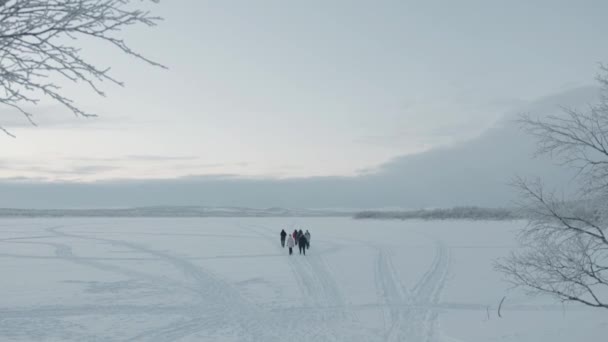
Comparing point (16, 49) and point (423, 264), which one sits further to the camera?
point (423, 264)

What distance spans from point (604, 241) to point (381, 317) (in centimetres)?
533

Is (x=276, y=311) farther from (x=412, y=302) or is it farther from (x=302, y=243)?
(x=302, y=243)

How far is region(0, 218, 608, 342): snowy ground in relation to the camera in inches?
432

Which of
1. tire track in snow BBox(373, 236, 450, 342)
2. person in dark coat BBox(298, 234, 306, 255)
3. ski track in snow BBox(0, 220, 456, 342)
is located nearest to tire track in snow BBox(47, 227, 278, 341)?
ski track in snow BBox(0, 220, 456, 342)

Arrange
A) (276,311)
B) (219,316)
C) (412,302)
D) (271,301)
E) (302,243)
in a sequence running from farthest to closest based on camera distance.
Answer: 1. (302,243)
2. (271,301)
3. (412,302)
4. (276,311)
5. (219,316)

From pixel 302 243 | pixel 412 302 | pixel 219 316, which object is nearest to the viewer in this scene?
pixel 219 316

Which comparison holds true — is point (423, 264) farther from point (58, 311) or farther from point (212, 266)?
point (58, 311)

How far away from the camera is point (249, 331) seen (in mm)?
11039

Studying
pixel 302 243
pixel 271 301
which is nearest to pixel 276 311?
pixel 271 301

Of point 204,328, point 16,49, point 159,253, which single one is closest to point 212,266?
point 159,253

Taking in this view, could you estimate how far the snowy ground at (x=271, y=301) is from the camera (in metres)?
11.0

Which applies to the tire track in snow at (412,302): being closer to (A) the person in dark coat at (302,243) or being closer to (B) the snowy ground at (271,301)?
(B) the snowy ground at (271,301)

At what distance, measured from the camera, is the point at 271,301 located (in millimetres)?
14445

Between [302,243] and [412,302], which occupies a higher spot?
[302,243]
